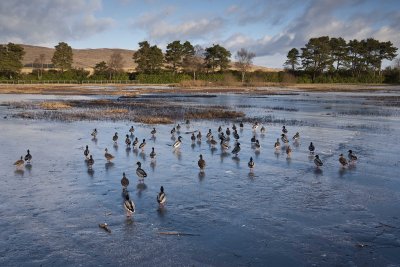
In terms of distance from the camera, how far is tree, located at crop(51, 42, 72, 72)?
92.1 metres

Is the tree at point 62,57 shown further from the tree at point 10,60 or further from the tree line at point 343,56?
the tree line at point 343,56

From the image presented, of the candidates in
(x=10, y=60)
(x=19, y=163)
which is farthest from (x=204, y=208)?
(x=10, y=60)

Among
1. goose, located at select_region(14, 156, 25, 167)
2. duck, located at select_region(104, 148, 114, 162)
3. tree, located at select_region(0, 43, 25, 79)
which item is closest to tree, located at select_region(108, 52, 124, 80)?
tree, located at select_region(0, 43, 25, 79)

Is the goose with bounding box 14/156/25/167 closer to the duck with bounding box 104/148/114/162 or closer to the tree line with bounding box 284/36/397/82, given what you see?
the duck with bounding box 104/148/114/162

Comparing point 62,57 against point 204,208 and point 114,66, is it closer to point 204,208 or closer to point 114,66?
point 114,66

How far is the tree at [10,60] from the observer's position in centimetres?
8238

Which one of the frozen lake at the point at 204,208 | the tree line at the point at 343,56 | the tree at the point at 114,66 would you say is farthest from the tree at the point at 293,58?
the frozen lake at the point at 204,208

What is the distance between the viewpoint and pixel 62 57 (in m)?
92.8

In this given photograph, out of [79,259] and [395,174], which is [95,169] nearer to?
[79,259]

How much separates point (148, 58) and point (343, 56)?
147ft

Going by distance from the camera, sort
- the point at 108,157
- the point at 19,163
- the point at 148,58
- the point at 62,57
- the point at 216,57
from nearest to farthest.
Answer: the point at 19,163
the point at 108,157
the point at 62,57
the point at 148,58
the point at 216,57

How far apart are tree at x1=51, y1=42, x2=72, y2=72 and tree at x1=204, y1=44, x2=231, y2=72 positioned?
31.8 meters

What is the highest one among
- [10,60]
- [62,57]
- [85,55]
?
[85,55]

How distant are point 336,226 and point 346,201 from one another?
1.85 meters
